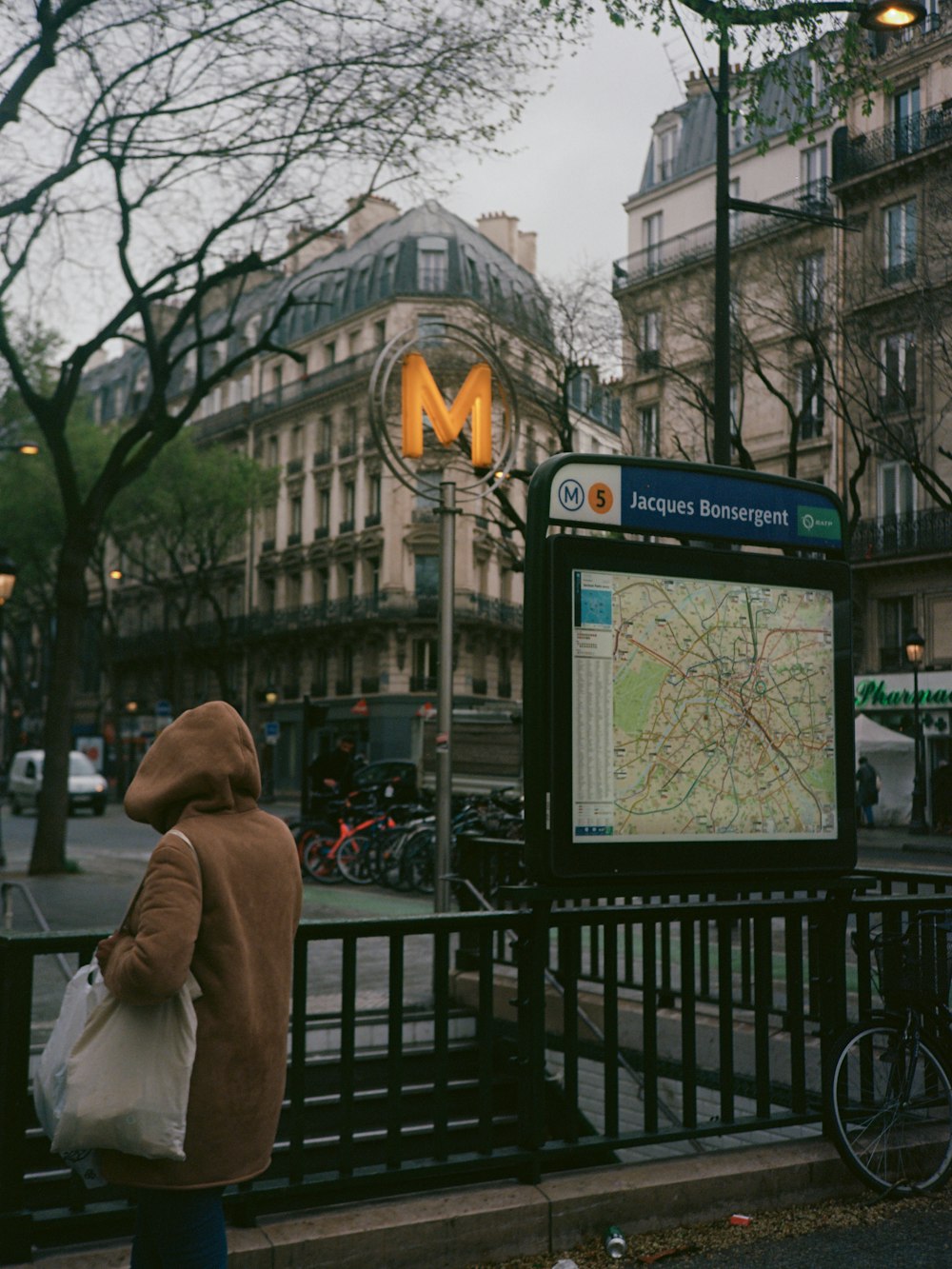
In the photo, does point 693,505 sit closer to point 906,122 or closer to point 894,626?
point 894,626

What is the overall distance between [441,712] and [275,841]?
14.9 ft

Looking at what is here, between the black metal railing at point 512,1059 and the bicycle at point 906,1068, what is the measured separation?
15cm

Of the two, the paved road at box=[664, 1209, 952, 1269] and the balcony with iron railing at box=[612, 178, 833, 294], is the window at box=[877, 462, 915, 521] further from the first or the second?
the paved road at box=[664, 1209, 952, 1269]

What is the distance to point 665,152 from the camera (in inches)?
1654

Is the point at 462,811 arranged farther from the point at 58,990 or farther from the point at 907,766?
the point at 907,766

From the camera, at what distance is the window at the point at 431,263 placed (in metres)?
52.4

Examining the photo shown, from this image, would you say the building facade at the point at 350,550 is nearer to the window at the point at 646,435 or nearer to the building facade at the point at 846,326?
the building facade at the point at 846,326

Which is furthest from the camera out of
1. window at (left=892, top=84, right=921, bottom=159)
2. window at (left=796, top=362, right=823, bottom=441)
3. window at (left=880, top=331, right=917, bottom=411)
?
window at (left=892, top=84, right=921, bottom=159)

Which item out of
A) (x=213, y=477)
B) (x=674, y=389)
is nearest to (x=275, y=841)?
(x=674, y=389)

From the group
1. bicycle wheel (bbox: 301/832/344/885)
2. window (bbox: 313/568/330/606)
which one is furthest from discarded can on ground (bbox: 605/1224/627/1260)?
window (bbox: 313/568/330/606)

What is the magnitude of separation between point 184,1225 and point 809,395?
19.8 m

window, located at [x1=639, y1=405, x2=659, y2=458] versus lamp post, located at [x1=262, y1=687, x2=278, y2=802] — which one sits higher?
window, located at [x1=639, y1=405, x2=659, y2=458]

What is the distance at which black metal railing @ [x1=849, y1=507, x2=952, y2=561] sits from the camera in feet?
106

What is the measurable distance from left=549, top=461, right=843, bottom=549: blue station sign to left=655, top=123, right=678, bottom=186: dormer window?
128 feet
